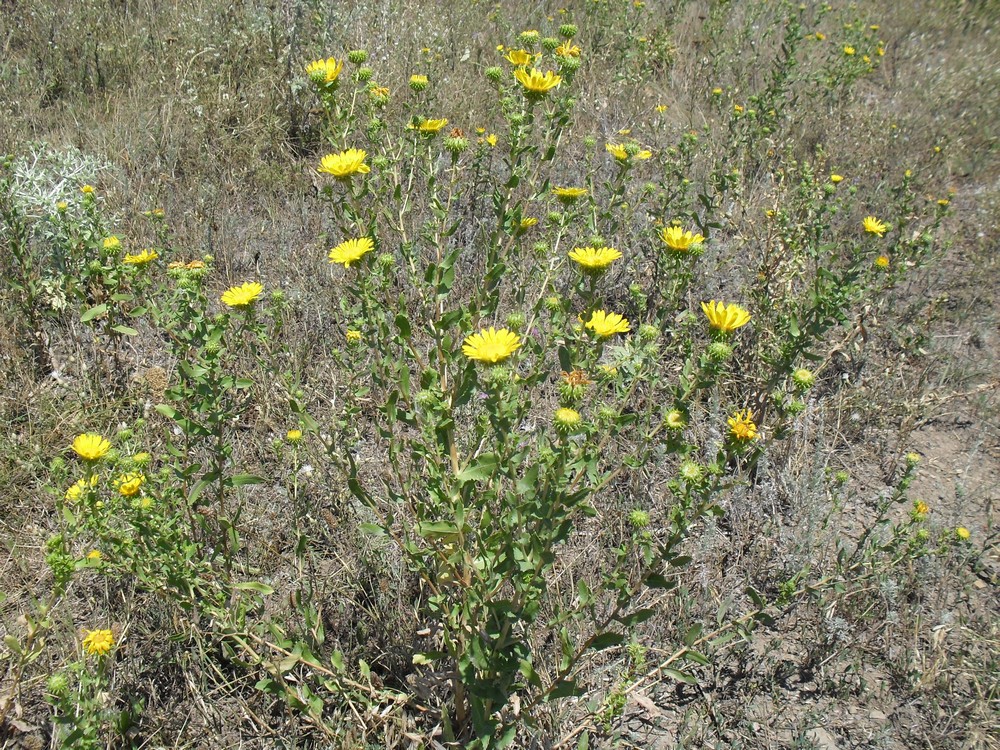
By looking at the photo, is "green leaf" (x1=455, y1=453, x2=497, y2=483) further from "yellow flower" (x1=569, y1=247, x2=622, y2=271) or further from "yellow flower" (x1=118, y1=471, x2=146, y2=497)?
"yellow flower" (x1=118, y1=471, x2=146, y2=497)

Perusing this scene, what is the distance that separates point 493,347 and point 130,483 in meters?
1.10

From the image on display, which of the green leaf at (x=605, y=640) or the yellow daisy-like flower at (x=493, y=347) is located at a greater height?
the yellow daisy-like flower at (x=493, y=347)

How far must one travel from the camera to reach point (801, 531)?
2.80 m

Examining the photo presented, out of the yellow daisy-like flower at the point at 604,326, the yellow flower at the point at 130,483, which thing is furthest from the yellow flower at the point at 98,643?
the yellow daisy-like flower at the point at 604,326

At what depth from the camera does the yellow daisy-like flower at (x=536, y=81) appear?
215 cm

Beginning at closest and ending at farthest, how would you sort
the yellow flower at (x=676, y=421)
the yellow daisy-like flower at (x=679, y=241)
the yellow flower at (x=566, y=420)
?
the yellow flower at (x=566, y=420), the yellow flower at (x=676, y=421), the yellow daisy-like flower at (x=679, y=241)

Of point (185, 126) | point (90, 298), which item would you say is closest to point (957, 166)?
point (185, 126)

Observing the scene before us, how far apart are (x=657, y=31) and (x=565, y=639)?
575 centimetres

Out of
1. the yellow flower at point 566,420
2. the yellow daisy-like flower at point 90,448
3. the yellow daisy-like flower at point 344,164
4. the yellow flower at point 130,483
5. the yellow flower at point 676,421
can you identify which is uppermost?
the yellow daisy-like flower at point 344,164

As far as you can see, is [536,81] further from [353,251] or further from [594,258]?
[353,251]

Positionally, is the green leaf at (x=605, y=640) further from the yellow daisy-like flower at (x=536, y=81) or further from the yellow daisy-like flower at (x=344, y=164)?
the yellow daisy-like flower at (x=536, y=81)

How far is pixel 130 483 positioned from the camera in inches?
75.7

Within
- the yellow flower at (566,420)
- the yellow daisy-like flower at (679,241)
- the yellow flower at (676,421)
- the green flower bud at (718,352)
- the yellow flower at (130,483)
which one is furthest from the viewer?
the yellow daisy-like flower at (679,241)

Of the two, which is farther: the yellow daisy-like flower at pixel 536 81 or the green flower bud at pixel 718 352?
the yellow daisy-like flower at pixel 536 81
